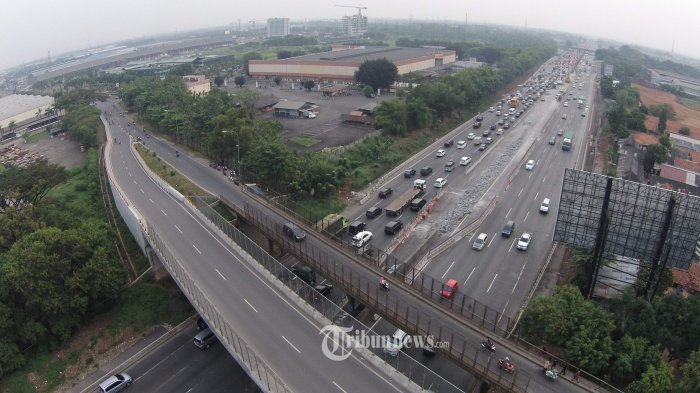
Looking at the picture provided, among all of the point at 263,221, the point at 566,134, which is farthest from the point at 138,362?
the point at 566,134

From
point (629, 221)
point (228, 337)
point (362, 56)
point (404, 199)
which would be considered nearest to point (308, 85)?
point (362, 56)

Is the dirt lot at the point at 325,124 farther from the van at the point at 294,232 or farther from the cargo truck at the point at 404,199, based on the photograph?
the van at the point at 294,232

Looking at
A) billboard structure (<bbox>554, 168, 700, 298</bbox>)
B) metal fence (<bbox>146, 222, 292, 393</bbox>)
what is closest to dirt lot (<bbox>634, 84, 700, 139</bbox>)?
billboard structure (<bbox>554, 168, 700, 298</bbox>)

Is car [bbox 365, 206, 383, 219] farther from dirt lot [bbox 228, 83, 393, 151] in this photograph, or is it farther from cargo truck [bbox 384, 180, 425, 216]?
dirt lot [bbox 228, 83, 393, 151]

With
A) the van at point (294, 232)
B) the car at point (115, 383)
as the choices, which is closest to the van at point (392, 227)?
the van at point (294, 232)

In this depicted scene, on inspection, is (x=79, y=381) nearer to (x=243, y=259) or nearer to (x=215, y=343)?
(x=215, y=343)
